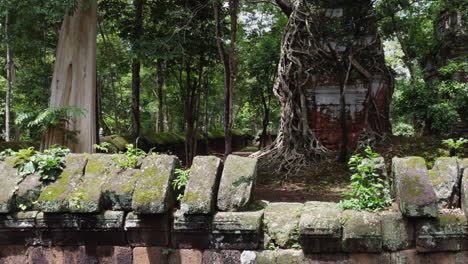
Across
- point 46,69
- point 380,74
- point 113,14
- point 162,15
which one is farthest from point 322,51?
point 46,69

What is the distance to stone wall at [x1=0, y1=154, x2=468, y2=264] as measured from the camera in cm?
219

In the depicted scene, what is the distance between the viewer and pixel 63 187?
247 cm

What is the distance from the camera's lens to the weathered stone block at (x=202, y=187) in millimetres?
2273

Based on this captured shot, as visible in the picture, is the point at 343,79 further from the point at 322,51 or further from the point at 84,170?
the point at 84,170

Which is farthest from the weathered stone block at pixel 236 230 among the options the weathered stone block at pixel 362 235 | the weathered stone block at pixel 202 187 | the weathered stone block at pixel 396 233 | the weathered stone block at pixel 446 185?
the weathered stone block at pixel 446 185

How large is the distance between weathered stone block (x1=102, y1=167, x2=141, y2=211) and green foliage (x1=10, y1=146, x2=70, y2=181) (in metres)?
0.41

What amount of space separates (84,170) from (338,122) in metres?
10.1

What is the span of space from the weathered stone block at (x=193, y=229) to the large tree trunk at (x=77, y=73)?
514 centimetres

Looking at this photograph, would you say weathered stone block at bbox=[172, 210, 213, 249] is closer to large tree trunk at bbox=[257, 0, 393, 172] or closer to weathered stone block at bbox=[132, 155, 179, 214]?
weathered stone block at bbox=[132, 155, 179, 214]

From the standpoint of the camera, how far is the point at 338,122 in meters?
11.7

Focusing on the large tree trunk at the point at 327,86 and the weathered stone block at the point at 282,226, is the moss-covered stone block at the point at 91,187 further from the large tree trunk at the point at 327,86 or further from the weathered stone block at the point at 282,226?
the large tree trunk at the point at 327,86

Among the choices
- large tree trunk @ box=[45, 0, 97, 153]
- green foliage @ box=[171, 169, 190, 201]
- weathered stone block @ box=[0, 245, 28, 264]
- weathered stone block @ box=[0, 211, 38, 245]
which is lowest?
weathered stone block @ box=[0, 245, 28, 264]

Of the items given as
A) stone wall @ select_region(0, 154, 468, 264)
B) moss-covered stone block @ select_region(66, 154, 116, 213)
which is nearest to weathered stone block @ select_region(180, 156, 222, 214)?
stone wall @ select_region(0, 154, 468, 264)

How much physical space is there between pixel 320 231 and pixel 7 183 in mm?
2123
